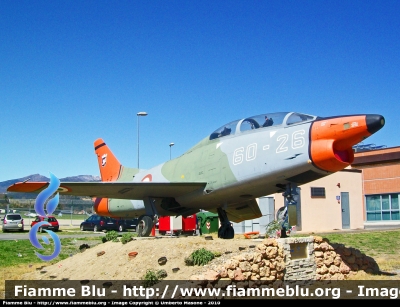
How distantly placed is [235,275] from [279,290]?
1.27 meters

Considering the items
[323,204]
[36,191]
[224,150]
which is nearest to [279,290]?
[224,150]

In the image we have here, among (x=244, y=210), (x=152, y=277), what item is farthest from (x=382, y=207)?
(x=152, y=277)

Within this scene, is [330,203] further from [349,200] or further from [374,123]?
[374,123]

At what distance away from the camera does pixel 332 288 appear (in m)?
10.2

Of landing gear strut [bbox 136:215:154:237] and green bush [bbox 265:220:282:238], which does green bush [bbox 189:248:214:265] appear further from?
landing gear strut [bbox 136:215:154:237]

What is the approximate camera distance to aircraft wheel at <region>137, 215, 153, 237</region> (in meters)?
14.0

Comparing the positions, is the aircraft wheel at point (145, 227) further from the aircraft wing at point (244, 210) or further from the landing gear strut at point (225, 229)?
the aircraft wing at point (244, 210)

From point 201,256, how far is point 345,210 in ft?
96.4

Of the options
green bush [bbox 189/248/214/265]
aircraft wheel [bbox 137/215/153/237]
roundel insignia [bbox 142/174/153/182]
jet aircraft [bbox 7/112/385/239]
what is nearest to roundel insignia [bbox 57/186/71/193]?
jet aircraft [bbox 7/112/385/239]

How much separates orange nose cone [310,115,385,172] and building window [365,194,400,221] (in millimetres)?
39777

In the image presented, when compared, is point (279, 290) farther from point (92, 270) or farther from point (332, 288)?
point (92, 270)

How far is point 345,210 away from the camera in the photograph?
36.8m

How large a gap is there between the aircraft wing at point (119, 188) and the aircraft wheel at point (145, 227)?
0.76 m

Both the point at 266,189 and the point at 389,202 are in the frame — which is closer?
the point at 266,189
